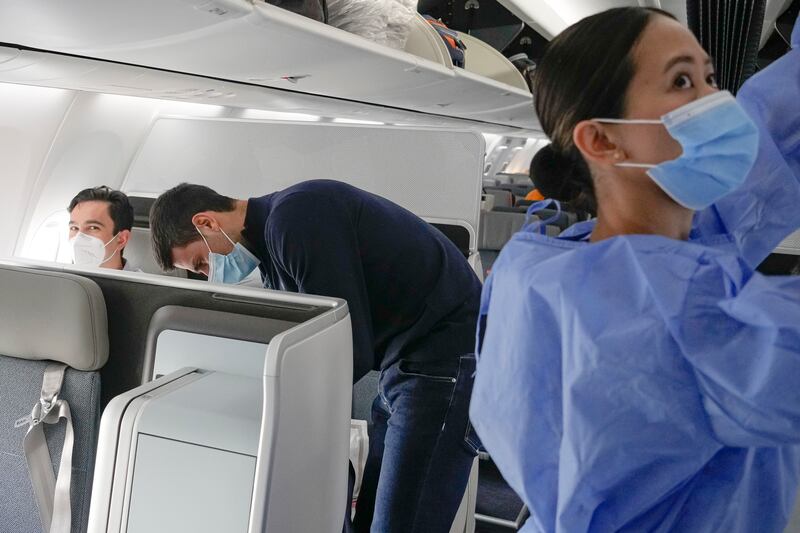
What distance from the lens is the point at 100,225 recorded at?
3131 millimetres

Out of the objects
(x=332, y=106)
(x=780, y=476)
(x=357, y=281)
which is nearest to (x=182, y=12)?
(x=357, y=281)

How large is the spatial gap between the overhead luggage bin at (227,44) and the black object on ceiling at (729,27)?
1.09 m

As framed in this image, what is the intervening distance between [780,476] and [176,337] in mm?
1225

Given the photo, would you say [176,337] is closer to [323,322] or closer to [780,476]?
[323,322]

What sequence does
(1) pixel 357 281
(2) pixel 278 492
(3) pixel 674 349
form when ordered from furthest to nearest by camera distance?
(1) pixel 357 281 < (2) pixel 278 492 < (3) pixel 674 349

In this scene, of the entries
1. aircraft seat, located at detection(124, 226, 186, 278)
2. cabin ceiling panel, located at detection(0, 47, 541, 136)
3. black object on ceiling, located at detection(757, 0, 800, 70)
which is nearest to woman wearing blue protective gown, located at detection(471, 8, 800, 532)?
cabin ceiling panel, located at detection(0, 47, 541, 136)

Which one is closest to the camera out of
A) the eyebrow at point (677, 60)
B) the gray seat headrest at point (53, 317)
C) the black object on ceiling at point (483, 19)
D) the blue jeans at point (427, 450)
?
the eyebrow at point (677, 60)

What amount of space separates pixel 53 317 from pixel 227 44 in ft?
3.15

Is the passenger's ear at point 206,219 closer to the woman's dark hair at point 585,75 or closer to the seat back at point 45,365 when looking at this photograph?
the seat back at point 45,365

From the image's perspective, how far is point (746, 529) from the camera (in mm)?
964

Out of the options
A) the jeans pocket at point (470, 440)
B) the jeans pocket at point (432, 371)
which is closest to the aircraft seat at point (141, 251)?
the jeans pocket at point (432, 371)

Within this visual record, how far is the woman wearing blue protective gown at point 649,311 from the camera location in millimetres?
786

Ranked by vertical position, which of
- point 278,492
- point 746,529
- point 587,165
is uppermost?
point 587,165

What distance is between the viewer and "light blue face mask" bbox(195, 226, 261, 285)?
2.03 metres
